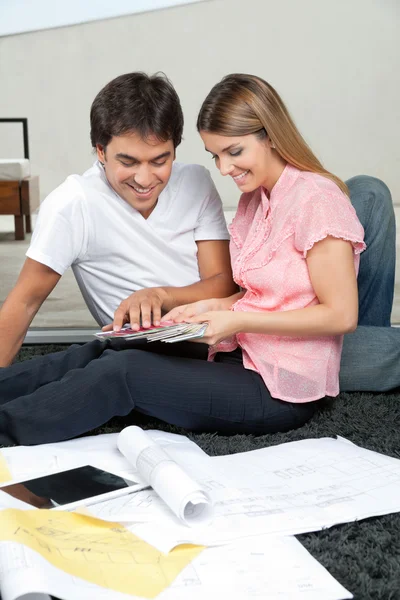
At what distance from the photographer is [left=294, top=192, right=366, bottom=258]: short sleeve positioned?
1485 millimetres

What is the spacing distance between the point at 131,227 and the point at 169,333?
465 mm

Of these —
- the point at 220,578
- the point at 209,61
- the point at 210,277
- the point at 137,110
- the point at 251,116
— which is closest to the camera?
the point at 220,578

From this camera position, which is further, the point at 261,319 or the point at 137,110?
the point at 137,110

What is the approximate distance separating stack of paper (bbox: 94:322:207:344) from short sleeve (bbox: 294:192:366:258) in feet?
0.85

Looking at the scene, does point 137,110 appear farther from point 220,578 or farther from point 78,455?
point 220,578

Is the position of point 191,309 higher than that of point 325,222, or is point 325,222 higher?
point 325,222

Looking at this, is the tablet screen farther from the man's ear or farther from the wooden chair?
the wooden chair

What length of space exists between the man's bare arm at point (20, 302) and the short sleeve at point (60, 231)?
0.03 m

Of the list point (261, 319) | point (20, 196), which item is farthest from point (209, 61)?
point (261, 319)

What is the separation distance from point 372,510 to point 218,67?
5.27 feet

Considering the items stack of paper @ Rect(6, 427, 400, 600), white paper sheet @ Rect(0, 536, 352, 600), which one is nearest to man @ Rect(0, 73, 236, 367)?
stack of paper @ Rect(6, 427, 400, 600)

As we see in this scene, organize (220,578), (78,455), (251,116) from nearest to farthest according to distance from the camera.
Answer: (220,578) → (78,455) → (251,116)

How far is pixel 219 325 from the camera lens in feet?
4.90

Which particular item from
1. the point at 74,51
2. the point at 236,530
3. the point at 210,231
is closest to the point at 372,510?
the point at 236,530
